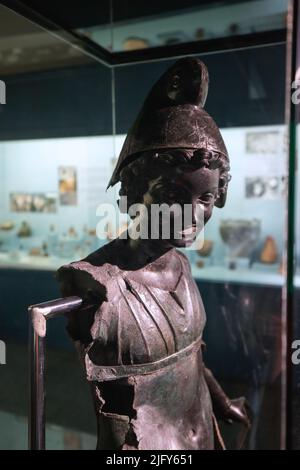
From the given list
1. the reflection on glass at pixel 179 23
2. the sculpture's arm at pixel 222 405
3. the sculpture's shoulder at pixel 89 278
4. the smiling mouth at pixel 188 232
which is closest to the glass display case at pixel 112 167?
the reflection on glass at pixel 179 23

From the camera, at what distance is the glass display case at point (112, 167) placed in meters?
1.17

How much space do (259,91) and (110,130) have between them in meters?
0.56

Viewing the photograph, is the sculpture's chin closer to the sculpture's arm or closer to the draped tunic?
the draped tunic

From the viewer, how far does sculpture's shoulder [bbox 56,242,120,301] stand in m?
0.74

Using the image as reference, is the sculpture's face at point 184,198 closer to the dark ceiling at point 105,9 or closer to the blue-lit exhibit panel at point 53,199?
the blue-lit exhibit panel at point 53,199

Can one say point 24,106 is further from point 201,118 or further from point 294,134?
point 294,134

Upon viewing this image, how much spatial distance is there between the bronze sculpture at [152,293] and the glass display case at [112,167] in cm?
36

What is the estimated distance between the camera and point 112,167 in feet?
4.54

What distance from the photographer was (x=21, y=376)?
3.40 ft

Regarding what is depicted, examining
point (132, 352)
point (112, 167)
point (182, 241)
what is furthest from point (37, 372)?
point (112, 167)

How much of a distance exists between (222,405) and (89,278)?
505mm

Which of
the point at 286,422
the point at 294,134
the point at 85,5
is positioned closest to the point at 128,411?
the point at 286,422
